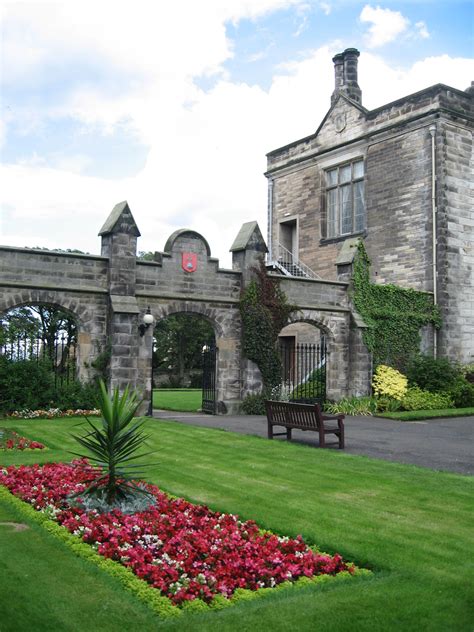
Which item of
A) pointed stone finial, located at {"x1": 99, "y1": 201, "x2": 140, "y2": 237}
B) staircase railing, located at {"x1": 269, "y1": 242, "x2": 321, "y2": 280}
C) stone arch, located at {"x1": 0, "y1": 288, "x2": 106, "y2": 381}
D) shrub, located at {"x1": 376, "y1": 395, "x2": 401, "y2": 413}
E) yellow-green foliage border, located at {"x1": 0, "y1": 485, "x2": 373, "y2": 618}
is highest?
staircase railing, located at {"x1": 269, "y1": 242, "x2": 321, "y2": 280}

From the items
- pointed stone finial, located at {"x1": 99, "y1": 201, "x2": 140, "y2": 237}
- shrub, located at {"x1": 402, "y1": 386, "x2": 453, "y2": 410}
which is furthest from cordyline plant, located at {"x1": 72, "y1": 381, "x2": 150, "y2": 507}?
shrub, located at {"x1": 402, "y1": 386, "x2": 453, "y2": 410}

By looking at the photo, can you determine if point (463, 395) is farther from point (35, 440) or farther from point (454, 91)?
point (35, 440)

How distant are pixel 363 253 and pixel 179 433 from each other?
38.2ft

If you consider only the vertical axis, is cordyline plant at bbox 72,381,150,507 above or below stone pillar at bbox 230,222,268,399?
below

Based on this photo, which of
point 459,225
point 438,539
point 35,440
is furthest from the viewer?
point 459,225

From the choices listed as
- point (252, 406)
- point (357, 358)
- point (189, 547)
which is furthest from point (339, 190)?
point (189, 547)

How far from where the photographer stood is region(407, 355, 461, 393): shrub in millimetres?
22453

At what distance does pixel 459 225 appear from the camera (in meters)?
24.6

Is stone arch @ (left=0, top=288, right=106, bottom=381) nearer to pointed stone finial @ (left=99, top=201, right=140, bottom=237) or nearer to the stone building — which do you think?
pointed stone finial @ (left=99, top=201, right=140, bottom=237)

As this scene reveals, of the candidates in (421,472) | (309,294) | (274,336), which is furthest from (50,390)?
(421,472)

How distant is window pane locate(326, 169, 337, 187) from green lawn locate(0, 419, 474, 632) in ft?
66.2

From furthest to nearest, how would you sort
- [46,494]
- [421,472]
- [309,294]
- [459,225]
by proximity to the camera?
1. [459,225]
2. [309,294]
3. [421,472]
4. [46,494]

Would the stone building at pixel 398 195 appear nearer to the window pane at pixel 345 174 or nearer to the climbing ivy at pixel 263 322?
the window pane at pixel 345 174

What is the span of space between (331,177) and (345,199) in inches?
57.0
